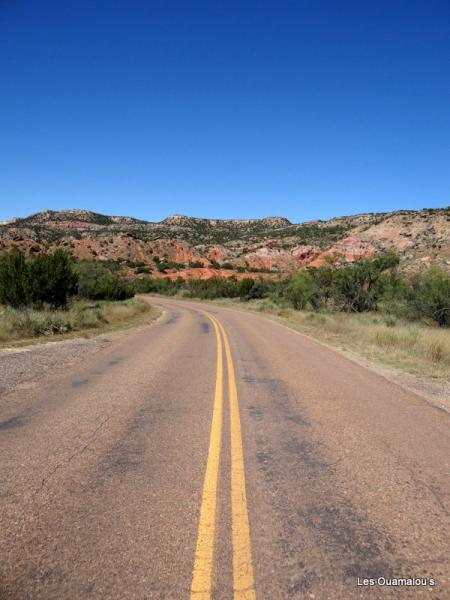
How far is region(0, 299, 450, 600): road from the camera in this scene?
2.64m

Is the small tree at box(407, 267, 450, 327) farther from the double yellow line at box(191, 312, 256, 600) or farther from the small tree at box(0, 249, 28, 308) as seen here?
the small tree at box(0, 249, 28, 308)

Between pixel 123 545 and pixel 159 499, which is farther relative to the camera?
pixel 159 499

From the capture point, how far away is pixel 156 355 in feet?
37.2

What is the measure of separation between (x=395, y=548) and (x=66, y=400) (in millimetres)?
5375

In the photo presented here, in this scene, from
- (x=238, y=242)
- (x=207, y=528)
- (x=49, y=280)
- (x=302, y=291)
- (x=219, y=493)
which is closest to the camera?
(x=207, y=528)

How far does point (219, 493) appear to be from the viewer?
12.2 ft

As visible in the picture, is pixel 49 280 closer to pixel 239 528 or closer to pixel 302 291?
pixel 302 291

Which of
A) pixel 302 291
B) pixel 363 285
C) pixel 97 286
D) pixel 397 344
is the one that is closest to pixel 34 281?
pixel 97 286

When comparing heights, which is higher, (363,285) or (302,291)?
(363,285)

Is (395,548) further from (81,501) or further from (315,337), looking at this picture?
(315,337)

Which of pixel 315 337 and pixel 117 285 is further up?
pixel 117 285

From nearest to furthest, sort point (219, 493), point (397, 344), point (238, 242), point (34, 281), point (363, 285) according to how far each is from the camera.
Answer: point (219, 493)
point (397, 344)
point (34, 281)
point (363, 285)
point (238, 242)

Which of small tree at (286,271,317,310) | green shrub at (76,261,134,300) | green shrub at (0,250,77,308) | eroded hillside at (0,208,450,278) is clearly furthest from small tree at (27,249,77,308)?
eroded hillside at (0,208,450,278)

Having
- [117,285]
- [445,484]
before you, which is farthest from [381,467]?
[117,285]
